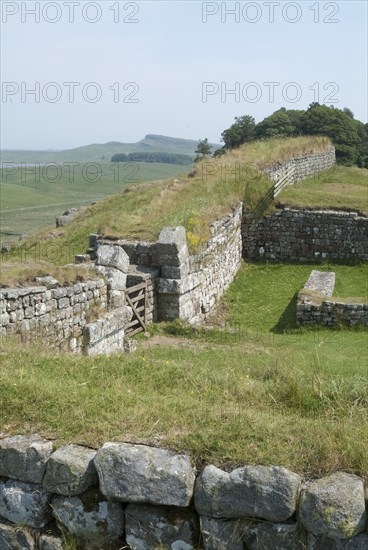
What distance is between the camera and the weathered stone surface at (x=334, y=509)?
4.22 meters

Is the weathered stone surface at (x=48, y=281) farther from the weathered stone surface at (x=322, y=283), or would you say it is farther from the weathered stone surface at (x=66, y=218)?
the weathered stone surface at (x=66, y=218)

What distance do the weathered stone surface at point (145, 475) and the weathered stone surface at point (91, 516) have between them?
0.59 feet

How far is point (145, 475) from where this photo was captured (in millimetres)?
4539

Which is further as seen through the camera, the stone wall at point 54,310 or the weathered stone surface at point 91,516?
the stone wall at point 54,310

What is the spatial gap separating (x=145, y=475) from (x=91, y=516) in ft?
2.01

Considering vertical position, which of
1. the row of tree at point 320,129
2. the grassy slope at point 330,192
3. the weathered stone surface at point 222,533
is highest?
the row of tree at point 320,129

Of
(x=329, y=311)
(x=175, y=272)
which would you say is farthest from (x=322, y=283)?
(x=175, y=272)

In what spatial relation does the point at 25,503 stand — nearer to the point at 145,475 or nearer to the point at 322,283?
the point at 145,475

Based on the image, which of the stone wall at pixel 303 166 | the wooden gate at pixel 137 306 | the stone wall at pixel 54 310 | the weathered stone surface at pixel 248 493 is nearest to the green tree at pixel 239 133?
the stone wall at pixel 303 166

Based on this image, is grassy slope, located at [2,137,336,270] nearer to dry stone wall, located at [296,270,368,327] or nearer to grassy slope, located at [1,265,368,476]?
dry stone wall, located at [296,270,368,327]

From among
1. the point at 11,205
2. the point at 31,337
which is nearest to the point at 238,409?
the point at 31,337

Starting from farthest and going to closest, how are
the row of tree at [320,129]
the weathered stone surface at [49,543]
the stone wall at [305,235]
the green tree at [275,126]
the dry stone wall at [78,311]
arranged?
the green tree at [275,126]
the row of tree at [320,129]
the stone wall at [305,235]
the dry stone wall at [78,311]
the weathered stone surface at [49,543]

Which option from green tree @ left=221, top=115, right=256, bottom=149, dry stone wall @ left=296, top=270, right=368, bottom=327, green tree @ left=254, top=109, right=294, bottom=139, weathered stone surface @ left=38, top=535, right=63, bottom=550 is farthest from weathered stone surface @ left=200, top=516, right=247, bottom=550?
green tree @ left=221, top=115, right=256, bottom=149

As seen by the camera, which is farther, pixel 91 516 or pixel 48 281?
pixel 48 281
